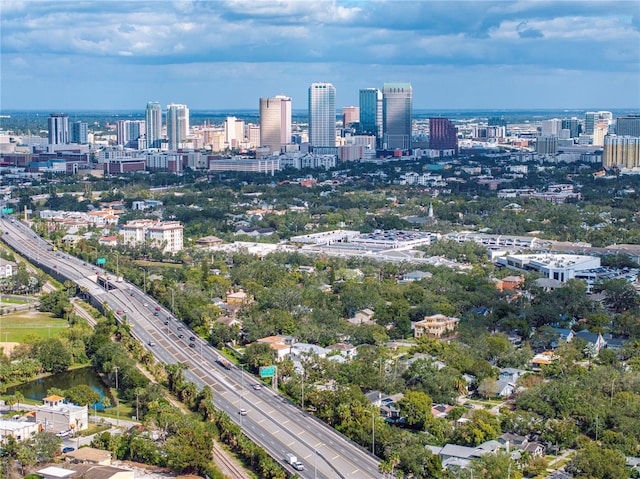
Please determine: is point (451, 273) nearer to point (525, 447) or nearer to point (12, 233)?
point (525, 447)

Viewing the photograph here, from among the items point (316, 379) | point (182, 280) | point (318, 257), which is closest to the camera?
point (316, 379)

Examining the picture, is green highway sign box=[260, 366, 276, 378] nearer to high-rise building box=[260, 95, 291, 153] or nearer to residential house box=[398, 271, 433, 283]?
residential house box=[398, 271, 433, 283]

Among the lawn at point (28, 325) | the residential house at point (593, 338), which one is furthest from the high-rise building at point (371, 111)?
the residential house at point (593, 338)

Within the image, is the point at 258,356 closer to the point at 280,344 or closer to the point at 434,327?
the point at 280,344

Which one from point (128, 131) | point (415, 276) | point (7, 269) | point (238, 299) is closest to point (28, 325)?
point (238, 299)

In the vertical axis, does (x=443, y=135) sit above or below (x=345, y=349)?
above

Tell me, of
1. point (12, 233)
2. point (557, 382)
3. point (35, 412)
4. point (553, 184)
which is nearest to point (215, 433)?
point (35, 412)
